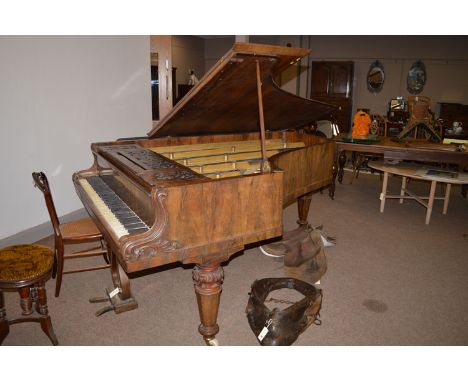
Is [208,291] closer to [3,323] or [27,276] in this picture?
[27,276]

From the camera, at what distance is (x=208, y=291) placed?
203 cm

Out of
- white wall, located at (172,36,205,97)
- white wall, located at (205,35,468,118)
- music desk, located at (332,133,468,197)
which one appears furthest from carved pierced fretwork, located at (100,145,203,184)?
white wall, located at (205,35,468,118)

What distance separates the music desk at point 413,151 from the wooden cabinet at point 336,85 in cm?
517

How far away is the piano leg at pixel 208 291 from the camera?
1.98 metres

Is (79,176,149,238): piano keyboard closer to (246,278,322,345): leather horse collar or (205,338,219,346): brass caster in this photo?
(205,338,219,346): brass caster

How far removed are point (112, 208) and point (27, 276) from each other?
54cm

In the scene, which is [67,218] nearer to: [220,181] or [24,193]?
[24,193]

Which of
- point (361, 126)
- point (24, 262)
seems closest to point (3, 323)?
point (24, 262)

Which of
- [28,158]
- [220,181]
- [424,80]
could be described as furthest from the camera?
[424,80]
